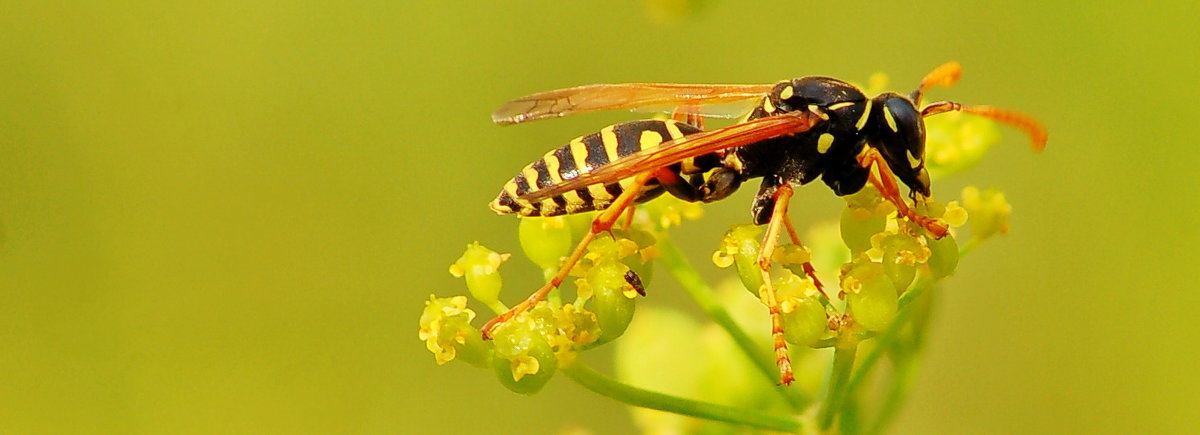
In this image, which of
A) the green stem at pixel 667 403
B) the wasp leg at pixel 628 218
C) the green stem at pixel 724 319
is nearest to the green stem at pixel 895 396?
the green stem at pixel 724 319

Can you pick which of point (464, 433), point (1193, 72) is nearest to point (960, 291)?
point (1193, 72)

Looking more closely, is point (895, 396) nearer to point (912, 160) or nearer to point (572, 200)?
point (912, 160)

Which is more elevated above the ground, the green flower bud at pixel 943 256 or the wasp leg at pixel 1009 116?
the wasp leg at pixel 1009 116

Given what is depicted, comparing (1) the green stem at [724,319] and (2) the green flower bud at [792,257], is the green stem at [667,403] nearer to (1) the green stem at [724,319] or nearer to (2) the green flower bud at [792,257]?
(1) the green stem at [724,319]

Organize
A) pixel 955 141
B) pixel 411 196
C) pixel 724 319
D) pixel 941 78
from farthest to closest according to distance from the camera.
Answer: pixel 411 196 < pixel 955 141 < pixel 941 78 < pixel 724 319

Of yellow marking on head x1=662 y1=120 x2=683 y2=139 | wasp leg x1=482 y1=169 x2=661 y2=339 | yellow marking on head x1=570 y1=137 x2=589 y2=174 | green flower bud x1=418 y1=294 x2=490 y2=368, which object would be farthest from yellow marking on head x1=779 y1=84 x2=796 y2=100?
green flower bud x1=418 y1=294 x2=490 y2=368

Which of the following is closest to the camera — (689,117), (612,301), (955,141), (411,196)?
(612,301)

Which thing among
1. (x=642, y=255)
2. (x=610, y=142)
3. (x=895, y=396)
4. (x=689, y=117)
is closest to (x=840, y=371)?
(x=895, y=396)

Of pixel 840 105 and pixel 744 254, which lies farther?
pixel 840 105
